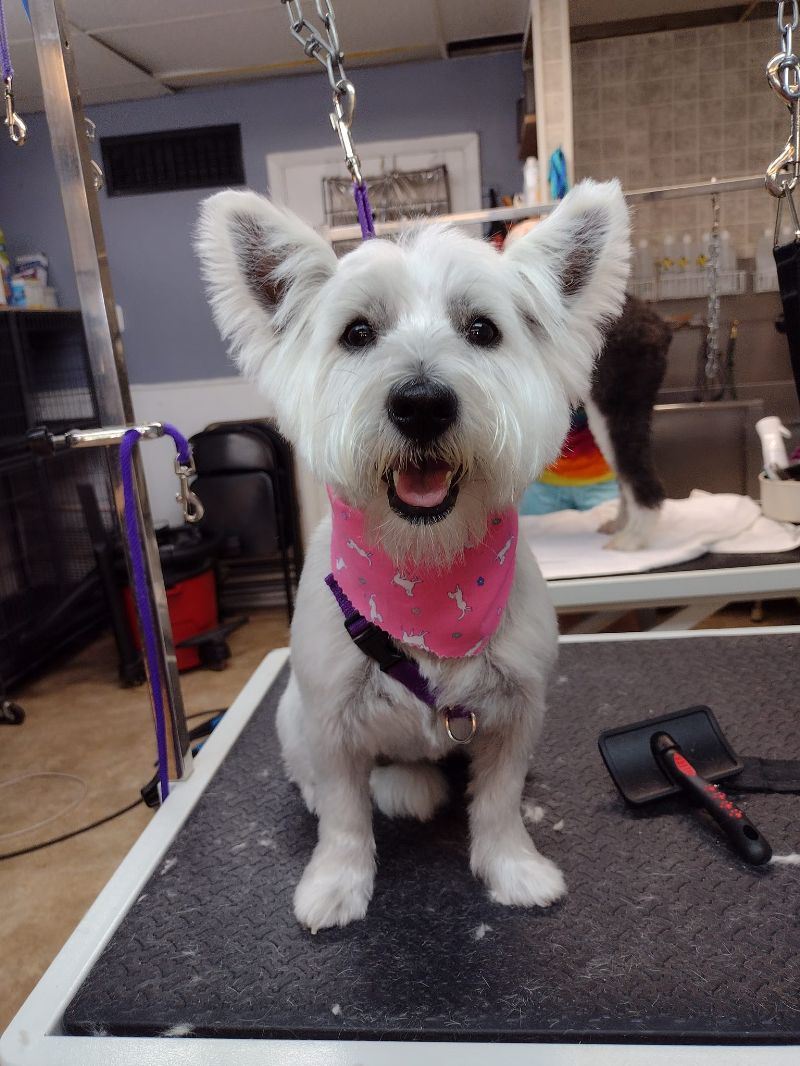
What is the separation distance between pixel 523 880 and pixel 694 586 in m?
1.14

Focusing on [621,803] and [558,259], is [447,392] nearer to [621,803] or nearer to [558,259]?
[558,259]

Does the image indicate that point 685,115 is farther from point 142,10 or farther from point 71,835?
point 71,835

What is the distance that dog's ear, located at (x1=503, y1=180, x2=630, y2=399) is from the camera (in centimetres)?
87

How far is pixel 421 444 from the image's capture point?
75 cm

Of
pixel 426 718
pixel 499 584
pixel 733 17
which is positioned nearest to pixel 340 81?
pixel 499 584

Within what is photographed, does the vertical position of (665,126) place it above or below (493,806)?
above

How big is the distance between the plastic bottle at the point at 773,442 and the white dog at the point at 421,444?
1.34 metres

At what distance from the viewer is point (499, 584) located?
2.98 feet

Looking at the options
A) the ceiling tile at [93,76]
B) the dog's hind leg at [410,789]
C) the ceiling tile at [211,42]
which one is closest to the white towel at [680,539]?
the dog's hind leg at [410,789]

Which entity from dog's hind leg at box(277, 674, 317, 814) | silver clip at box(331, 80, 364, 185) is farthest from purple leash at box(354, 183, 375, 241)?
dog's hind leg at box(277, 674, 317, 814)

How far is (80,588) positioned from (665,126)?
9.66 ft

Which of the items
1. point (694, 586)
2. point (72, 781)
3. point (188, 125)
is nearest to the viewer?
point (694, 586)

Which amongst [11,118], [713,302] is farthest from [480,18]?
[11,118]

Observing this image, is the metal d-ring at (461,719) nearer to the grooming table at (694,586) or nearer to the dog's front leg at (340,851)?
the dog's front leg at (340,851)
